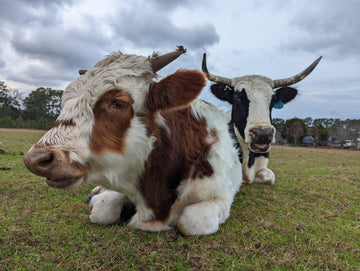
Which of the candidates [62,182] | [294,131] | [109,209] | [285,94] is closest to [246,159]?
[285,94]

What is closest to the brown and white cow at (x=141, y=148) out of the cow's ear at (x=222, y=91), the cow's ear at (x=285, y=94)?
the cow's ear at (x=222, y=91)

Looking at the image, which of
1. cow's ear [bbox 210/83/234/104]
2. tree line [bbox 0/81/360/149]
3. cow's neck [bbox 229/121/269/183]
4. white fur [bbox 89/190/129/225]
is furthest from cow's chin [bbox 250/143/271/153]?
tree line [bbox 0/81/360/149]

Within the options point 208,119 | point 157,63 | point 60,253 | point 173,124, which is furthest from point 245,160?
point 60,253

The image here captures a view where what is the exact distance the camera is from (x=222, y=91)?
15.4ft

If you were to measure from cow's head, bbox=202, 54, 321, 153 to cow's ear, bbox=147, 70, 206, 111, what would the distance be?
1712 mm

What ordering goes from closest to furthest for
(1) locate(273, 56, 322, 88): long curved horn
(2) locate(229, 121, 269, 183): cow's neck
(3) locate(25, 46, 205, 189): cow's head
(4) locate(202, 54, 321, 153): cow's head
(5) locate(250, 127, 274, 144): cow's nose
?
(3) locate(25, 46, 205, 189): cow's head < (5) locate(250, 127, 274, 144): cow's nose < (4) locate(202, 54, 321, 153): cow's head < (2) locate(229, 121, 269, 183): cow's neck < (1) locate(273, 56, 322, 88): long curved horn

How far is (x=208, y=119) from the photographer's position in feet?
8.44

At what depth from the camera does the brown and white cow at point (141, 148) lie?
169cm

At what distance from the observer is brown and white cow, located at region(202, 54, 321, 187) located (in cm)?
339

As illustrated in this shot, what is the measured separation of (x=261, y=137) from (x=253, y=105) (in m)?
0.76

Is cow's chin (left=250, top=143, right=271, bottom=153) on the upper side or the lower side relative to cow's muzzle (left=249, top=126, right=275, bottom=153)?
lower

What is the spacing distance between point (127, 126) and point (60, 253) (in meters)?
1.01

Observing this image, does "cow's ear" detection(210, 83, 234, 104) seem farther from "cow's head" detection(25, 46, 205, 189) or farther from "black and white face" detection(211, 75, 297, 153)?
"cow's head" detection(25, 46, 205, 189)

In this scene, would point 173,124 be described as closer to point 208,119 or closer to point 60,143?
point 208,119
